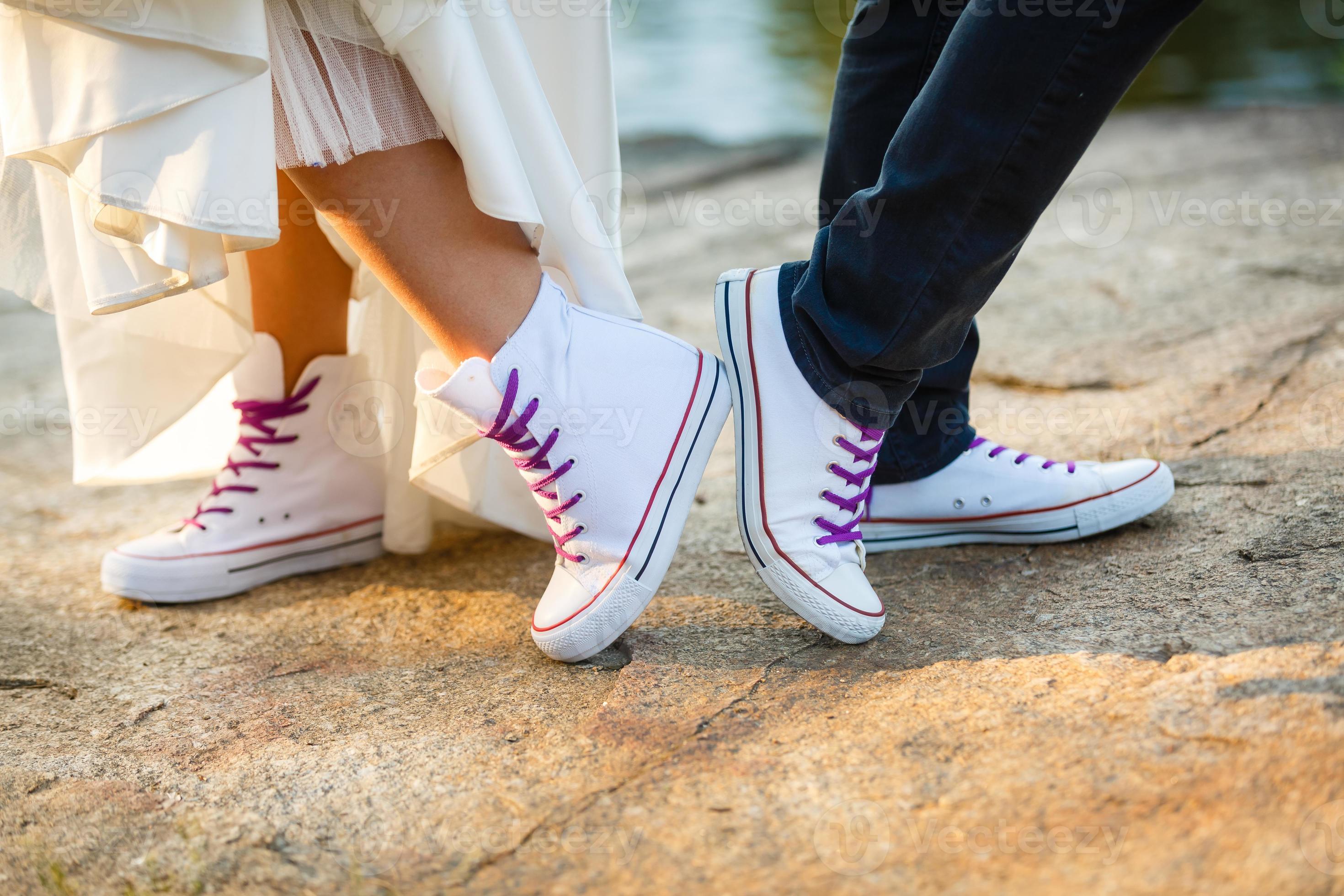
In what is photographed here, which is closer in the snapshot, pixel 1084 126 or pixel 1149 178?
pixel 1084 126

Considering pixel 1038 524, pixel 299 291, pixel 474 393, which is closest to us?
pixel 474 393

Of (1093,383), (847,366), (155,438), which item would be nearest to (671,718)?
(847,366)

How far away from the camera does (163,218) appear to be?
864 millimetres

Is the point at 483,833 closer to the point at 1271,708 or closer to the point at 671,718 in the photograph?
the point at 671,718

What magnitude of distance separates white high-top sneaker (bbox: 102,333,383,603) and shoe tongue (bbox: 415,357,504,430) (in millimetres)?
455

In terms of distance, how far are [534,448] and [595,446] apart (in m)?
0.06

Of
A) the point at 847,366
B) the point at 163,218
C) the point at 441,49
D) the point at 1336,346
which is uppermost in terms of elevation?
the point at 441,49

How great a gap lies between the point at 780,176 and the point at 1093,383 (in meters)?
2.16

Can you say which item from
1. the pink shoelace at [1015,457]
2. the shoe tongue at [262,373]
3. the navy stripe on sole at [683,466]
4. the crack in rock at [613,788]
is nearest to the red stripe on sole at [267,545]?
the shoe tongue at [262,373]

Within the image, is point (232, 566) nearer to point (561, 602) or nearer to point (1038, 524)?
point (561, 602)

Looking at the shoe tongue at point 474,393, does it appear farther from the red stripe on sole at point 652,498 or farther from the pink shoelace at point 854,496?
the pink shoelace at point 854,496

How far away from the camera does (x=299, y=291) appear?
1.30m

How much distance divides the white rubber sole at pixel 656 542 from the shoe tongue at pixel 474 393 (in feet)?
0.63

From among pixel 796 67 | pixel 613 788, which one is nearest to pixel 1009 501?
pixel 613 788
